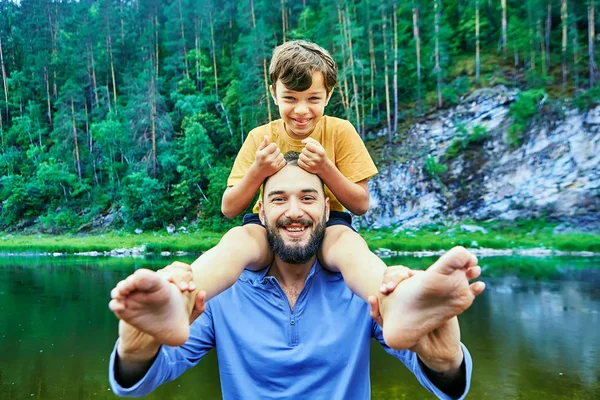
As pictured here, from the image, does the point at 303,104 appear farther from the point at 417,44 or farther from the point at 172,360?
the point at 417,44

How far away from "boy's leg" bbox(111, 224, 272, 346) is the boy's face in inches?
30.5

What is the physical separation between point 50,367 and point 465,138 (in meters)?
18.4

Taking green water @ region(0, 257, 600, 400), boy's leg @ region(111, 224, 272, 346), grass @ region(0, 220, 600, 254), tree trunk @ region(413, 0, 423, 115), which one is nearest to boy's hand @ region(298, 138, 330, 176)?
boy's leg @ region(111, 224, 272, 346)

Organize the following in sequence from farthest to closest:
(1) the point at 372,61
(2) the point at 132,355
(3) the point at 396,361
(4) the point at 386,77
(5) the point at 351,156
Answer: (1) the point at 372,61 → (4) the point at 386,77 → (3) the point at 396,361 → (5) the point at 351,156 → (2) the point at 132,355

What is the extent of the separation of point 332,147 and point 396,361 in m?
5.52

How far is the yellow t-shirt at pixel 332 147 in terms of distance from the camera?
255cm

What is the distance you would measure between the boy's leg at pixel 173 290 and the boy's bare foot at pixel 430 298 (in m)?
0.58

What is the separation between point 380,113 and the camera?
81.2 ft

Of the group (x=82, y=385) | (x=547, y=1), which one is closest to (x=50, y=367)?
(x=82, y=385)

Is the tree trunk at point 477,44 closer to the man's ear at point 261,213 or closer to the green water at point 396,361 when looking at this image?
the green water at point 396,361

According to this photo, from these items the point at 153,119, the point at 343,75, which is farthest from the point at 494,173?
the point at 153,119

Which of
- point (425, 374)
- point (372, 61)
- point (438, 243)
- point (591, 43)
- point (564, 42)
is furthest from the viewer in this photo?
point (372, 61)

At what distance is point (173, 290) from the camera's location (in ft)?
4.67

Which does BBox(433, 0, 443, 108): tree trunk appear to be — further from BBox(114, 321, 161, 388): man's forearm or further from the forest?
BBox(114, 321, 161, 388): man's forearm
